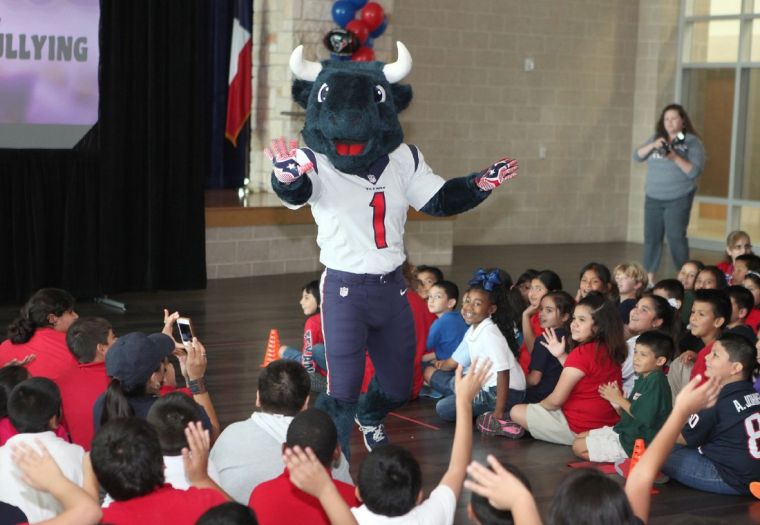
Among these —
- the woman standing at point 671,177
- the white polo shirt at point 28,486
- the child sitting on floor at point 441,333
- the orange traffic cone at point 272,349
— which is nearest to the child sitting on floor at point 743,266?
the woman standing at point 671,177

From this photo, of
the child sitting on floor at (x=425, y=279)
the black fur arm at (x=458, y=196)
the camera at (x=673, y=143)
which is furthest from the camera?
the camera at (x=673, y=143)

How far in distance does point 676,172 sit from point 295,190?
5.58m

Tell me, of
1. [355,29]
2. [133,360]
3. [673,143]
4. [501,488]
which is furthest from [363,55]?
[501,488]

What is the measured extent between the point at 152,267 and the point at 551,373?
162 inches

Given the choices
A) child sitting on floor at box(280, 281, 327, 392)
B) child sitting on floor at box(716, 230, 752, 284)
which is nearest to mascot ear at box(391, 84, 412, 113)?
child sitting on floor at box(280, 281, 327, 392)

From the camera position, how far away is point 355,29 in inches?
395

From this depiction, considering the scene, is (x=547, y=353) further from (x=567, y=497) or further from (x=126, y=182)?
(x=126, y=182)

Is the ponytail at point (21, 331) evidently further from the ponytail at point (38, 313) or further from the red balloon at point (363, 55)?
the red balloon at point (363, 55)

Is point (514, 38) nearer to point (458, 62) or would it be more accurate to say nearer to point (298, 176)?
point (458, 62)

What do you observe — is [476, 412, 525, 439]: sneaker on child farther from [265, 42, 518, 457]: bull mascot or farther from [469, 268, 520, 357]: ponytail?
[265, 42, 518, 457]: bull mascot

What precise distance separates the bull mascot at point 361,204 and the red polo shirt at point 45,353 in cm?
114

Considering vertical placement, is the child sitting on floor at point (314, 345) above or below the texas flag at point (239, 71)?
below

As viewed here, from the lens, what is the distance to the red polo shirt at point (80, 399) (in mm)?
4188

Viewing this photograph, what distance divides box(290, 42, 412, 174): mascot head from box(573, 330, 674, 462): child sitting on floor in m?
1.39
